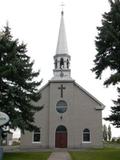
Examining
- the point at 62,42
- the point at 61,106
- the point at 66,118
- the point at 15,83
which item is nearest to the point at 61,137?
the point at 66,118

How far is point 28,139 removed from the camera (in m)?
40.1

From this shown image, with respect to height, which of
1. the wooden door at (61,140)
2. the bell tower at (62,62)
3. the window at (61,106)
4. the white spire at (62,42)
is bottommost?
the wooden door at (61,140)

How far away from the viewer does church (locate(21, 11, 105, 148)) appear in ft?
130

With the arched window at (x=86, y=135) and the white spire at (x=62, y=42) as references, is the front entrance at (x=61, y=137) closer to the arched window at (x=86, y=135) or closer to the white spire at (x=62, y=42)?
the arched window at (x=86, y=135)

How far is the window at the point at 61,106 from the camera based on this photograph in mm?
40406

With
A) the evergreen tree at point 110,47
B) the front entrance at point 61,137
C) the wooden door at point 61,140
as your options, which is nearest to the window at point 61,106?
the front entrance at point 61,137

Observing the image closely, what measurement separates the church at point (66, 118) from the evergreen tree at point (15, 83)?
1276 centimetres

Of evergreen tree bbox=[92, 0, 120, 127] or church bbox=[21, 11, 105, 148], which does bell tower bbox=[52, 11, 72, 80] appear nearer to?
church bbox=[21, 11, 105, 148]

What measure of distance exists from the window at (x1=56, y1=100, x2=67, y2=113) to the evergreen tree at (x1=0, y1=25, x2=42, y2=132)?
13221mm

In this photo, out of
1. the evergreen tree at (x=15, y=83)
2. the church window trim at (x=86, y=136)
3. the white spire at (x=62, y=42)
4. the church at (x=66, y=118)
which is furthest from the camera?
the white spire at (x=62, y=42)

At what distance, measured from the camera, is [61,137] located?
39688mm

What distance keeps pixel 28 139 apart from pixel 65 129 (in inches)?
180

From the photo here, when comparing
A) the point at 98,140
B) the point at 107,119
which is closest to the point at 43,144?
the point at 98,140

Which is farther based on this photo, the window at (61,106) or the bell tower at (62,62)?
the bell tower at (62,62)
